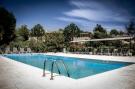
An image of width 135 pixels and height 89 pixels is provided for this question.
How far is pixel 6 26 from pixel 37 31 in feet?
81.3

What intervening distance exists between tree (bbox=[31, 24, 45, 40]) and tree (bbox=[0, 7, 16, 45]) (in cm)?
2131

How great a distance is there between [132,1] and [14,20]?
946 inches

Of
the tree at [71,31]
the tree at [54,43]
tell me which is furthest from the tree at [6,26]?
the tree at [71,31]

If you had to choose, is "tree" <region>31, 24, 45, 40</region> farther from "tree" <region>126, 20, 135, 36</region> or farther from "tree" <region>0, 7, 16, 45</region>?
"tree" <region>126, 20, 135, 36</region>

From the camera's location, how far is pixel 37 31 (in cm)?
5275

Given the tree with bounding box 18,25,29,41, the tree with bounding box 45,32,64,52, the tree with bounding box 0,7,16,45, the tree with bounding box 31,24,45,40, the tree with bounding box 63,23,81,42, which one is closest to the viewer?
the tree with bounding box 0,7,16,45

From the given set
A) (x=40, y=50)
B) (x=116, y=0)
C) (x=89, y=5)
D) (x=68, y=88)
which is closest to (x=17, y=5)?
(x=89, y=5)

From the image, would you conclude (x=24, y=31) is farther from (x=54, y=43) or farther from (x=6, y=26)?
(x=54, y=43)

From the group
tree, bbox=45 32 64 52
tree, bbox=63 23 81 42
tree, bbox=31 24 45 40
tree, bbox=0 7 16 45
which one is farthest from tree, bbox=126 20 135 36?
tree, bbox=31 24 45 40

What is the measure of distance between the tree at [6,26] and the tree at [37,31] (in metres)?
21.3

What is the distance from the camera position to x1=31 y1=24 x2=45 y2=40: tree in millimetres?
52241

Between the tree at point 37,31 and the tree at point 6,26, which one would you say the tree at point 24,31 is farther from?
the tree at point 6,26

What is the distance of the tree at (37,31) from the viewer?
52.2 metres

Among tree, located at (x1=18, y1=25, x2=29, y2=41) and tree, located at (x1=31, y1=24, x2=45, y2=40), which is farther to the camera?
tree, located at (x1=31, y1=24, x2=45, y2=40)
